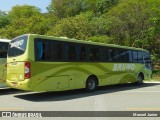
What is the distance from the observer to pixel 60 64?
48.9ft

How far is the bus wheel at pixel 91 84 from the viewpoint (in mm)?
16781

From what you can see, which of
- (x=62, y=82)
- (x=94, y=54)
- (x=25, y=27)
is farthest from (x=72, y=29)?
(x=62, y=82)

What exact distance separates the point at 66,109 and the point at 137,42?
1008 inches

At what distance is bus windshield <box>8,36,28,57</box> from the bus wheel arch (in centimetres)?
443

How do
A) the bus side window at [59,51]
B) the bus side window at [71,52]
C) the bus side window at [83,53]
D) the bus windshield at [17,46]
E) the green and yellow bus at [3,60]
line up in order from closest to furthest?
1. the bus windshield at [17,46]
2. the bus side window at [59,51]
3. the bus side window at [71,52]
4. the green and yellow bus at [3,60]
5. the bus side window at [83,53]

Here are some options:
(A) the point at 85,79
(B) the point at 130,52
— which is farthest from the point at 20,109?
(B) the point at 130,52

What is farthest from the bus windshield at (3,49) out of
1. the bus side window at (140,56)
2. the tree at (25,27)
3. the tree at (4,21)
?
the tree at (4,21)

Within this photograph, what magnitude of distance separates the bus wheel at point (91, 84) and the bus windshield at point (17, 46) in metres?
4.46

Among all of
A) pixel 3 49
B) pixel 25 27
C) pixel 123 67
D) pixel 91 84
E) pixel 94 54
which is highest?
pixel 25 27

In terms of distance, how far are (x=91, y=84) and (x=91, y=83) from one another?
6cm

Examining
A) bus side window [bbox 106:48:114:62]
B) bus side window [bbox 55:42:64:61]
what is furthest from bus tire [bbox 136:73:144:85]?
bus side window [bbox 55:42:64:61]

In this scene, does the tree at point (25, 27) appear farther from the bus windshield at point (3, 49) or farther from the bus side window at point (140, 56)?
the bus windshield at point (3, 49)

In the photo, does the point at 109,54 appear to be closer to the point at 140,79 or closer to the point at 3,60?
the point at 140,79

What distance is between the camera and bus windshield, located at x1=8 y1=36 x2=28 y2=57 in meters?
13.8
